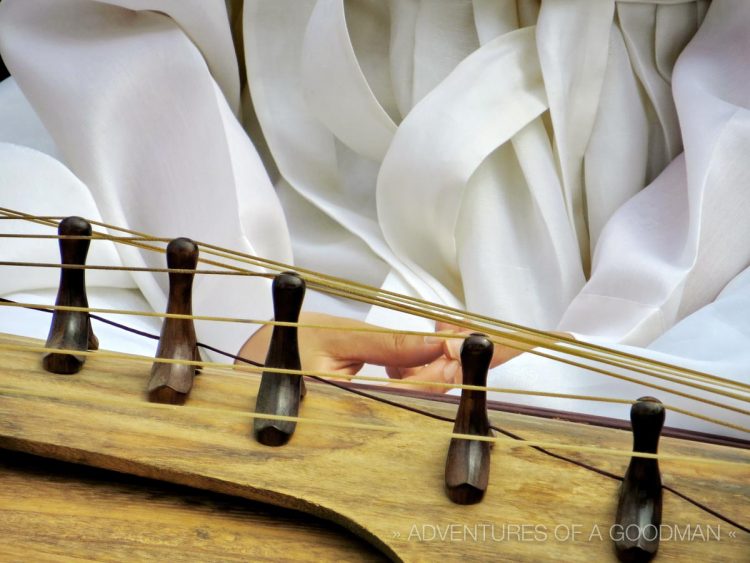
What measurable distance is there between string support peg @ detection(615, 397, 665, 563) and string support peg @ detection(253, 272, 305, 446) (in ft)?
0.71

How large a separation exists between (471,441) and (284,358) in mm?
139

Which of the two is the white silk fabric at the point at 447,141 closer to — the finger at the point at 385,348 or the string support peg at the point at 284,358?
the finger at the point at 385,348

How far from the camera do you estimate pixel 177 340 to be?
710 millimetres

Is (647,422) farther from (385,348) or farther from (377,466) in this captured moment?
(385,348)

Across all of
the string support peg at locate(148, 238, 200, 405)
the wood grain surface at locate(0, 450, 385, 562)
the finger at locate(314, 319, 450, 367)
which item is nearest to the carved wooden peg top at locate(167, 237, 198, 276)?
the string support peg at locate(148, 238, 200, 405)

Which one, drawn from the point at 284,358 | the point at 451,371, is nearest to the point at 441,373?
the point at 451,371

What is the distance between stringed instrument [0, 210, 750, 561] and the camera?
0.58 m

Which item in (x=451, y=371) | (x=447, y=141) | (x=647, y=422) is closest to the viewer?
(x=647, y=422)

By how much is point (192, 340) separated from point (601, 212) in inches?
25.9

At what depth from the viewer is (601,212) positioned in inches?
48.0

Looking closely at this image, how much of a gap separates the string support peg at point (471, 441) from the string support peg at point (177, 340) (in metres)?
0.20

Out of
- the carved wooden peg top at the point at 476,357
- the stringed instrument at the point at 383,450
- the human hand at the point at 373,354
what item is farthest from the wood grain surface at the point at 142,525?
the human hand at the point at 373,354

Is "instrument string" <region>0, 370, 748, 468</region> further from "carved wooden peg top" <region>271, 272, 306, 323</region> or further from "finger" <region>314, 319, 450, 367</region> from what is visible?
"finger" <region>314, 319, 450, 367</region>

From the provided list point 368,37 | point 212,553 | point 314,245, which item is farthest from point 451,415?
point 368,37
